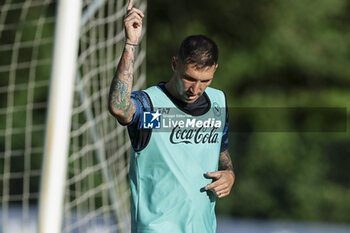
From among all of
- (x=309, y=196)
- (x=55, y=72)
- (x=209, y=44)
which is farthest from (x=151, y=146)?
(x=309, y=196)

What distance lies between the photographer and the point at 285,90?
7.09 meters

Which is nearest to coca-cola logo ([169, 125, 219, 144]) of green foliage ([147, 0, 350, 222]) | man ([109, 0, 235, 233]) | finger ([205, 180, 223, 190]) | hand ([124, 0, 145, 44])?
man ([109, 0, 235, 233])

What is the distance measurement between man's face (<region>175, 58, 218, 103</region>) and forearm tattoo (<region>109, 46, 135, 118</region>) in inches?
5.7

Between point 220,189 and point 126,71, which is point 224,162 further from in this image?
point 126,71

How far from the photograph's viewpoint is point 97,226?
3.74 meters

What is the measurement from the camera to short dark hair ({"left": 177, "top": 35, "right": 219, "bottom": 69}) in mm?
1677

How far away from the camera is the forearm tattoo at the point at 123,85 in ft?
5.27

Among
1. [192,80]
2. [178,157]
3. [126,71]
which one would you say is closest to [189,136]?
[178,157]

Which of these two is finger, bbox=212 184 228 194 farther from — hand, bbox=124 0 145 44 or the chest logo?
hand, bbox=124 0 145 44

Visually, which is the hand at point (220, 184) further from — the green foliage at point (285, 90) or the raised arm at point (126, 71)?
the green foliage at point (285, 90)

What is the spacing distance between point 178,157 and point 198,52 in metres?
0.28

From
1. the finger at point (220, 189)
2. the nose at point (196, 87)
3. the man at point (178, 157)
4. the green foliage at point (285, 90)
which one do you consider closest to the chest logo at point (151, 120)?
the man at point (178, 157)

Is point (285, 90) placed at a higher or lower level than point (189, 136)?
higher

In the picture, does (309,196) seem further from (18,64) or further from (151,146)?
(151,146)
